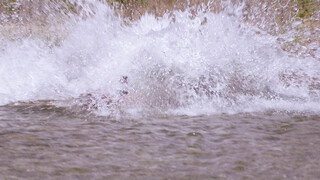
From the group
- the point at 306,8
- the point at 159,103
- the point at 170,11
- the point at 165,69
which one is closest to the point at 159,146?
the point at 159,103

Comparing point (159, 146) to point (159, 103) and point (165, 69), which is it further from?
point (165, 69)

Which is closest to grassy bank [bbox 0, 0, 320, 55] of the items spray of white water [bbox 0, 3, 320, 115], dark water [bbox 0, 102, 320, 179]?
spray of white water [bbox 0, 3, 320, 115]

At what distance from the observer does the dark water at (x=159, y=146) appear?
1.68m

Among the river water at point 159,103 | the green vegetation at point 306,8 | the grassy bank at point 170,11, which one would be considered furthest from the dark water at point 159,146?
the green vegetation at point 306,8

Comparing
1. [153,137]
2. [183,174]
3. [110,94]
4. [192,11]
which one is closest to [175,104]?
[110,94]

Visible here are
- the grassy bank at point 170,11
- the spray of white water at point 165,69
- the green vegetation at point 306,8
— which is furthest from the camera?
the green vegetation at point 306,8

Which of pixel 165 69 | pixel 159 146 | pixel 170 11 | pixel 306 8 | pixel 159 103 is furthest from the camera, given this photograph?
pixel 306 8

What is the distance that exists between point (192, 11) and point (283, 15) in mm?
1271

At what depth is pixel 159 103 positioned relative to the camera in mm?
3033

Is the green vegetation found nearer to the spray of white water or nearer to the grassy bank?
the grassy bank

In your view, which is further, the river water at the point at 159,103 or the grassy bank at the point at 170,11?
the grassy bank at the point at 170,11

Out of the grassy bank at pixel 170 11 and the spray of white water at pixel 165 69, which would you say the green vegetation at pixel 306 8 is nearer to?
the grassy bank at pixel 170 11

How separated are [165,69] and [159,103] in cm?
71

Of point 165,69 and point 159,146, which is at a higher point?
point 165,69
